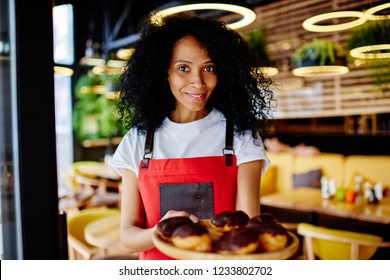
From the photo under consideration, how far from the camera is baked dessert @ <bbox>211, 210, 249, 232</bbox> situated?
113 centimetres

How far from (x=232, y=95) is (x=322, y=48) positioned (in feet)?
7.51

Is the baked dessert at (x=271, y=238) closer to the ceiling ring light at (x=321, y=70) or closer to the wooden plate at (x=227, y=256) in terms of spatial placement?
the wooden plate at (x=227, y=256)

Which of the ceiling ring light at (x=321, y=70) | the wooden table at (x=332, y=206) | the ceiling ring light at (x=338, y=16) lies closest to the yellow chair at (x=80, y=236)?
the wooden table at (x=332, y=206)

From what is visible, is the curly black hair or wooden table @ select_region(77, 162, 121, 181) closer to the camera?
the curly black hair

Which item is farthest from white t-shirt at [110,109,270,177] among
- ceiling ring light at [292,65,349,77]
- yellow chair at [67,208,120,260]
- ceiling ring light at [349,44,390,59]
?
ceiling ring light at [292,65,349,77]

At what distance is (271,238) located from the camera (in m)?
1.03

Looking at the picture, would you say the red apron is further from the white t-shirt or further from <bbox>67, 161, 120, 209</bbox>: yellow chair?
<bbox>67, 161, 120, 209</bbox>: yellow chair

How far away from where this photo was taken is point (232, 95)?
1.52 m

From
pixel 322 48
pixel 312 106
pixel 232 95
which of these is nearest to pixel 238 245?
pixel 232 95

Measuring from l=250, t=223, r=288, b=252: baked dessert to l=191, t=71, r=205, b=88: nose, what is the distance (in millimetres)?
554

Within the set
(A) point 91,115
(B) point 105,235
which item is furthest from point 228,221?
(A) point 91,115

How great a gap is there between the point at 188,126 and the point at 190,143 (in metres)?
0.07

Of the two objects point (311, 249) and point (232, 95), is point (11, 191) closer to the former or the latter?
point (232, 95)

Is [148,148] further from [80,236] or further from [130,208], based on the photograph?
[80,236]
